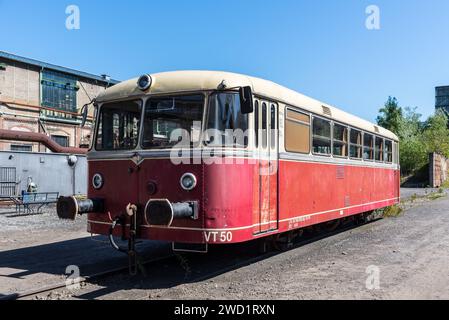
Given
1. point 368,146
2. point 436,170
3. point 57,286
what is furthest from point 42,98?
point 436,170

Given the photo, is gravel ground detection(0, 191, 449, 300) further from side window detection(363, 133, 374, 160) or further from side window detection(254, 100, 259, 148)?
side window detection(363, 133, 374, 160)

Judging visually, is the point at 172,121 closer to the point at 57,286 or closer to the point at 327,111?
the point at 57,286

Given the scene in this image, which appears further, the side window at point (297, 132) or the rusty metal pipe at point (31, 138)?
the rusty metal pipe at point (31, 138)

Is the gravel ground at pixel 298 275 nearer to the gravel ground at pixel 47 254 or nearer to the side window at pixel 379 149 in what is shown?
the gravel ground at pixel 47 254

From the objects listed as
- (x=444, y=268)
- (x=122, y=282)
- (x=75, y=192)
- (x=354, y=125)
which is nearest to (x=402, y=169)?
(x=75, y=192)

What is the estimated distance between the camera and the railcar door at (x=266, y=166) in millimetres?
6988

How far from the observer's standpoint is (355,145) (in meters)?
→ 11.5

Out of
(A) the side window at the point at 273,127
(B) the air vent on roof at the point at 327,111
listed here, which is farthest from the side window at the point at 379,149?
(A) the side window at the point at 273,127

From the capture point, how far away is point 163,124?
6766 mm

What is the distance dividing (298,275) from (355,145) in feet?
17.7

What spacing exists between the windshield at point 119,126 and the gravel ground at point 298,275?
2.06m

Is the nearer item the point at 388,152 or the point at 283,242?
the point at 283,242
